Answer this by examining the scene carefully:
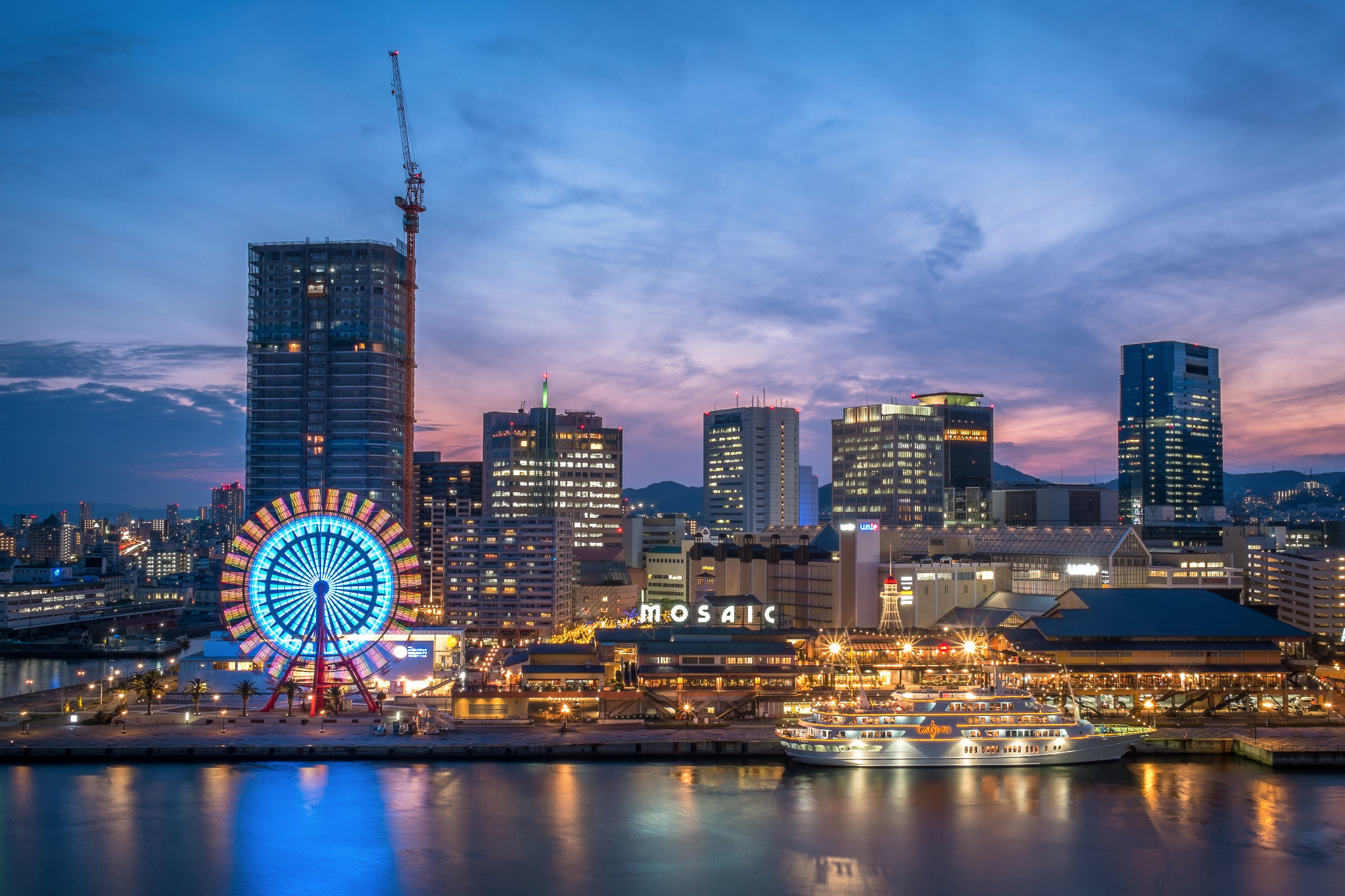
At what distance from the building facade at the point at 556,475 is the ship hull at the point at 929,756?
117 m

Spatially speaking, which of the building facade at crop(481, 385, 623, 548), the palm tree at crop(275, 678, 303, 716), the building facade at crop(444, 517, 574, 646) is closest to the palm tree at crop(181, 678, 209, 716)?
the palm tree at crop(275, 678, 303, 716)

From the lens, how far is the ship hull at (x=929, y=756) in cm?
5256

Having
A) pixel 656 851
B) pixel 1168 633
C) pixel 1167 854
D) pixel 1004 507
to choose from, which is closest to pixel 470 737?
pixel 656 851

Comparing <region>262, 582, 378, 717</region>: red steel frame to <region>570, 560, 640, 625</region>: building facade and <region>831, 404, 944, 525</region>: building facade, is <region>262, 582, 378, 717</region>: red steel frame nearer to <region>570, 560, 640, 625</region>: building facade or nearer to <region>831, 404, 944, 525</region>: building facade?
<region>570, 560, 640, 625</region>: building facade

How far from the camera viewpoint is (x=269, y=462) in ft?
418

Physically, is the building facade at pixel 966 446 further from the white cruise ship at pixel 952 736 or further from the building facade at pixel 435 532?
A: the white cruise ship at pixel 952 736

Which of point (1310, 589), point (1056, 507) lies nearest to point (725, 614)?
point (1310, 589)

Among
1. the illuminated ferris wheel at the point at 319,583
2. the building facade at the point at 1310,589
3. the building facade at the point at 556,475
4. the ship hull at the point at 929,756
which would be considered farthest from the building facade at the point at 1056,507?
the illuminated ferris wheel at the point at 319,583

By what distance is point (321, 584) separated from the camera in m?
63.0

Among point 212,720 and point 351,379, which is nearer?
point 212,720

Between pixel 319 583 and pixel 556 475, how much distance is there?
4293 inches

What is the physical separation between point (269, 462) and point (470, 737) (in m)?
81.6

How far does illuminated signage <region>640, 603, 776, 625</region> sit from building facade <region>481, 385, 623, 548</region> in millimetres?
86346

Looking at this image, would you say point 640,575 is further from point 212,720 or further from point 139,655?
point 212,720
